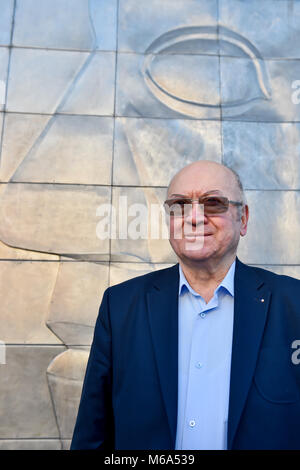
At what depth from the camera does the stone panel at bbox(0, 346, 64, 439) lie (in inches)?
133

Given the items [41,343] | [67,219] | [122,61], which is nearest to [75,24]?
[122,61]

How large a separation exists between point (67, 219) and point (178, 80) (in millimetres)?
1975

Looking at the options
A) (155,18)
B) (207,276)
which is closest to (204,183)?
(207,276)

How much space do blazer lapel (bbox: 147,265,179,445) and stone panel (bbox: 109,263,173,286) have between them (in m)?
1.88

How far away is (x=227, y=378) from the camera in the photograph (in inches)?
56.0

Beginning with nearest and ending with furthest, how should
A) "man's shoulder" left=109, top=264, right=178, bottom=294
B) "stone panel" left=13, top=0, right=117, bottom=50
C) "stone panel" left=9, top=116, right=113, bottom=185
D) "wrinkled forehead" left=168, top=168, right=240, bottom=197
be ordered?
"wrinkled forehead" left=168, top=168, right=240, bottom=197 → "man's shoulder" left=109, top=264, right=178, bottom=294 → "stone panel" left=9, top=116, right=113, bottom=185 → "stone panel" left=13, top=0, right=117, bottom=50

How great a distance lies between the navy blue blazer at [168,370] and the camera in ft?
4.32

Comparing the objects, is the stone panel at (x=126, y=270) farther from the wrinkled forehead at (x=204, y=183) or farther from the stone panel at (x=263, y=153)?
the wrinkled forehead at (x=204, y=183)

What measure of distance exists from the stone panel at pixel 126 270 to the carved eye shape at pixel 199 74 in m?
1.72

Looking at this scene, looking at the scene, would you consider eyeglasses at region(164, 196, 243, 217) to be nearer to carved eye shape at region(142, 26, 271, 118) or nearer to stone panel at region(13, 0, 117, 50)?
carved eye shape at region(142, 26, 271, 118)

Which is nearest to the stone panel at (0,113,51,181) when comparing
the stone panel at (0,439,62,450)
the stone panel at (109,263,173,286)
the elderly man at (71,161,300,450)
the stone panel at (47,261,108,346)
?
the stone panel at (47,261,108,346)

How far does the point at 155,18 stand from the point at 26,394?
4.20 meters

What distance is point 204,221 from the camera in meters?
1.57

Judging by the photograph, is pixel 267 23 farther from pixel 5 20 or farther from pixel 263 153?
pixel 5 20
